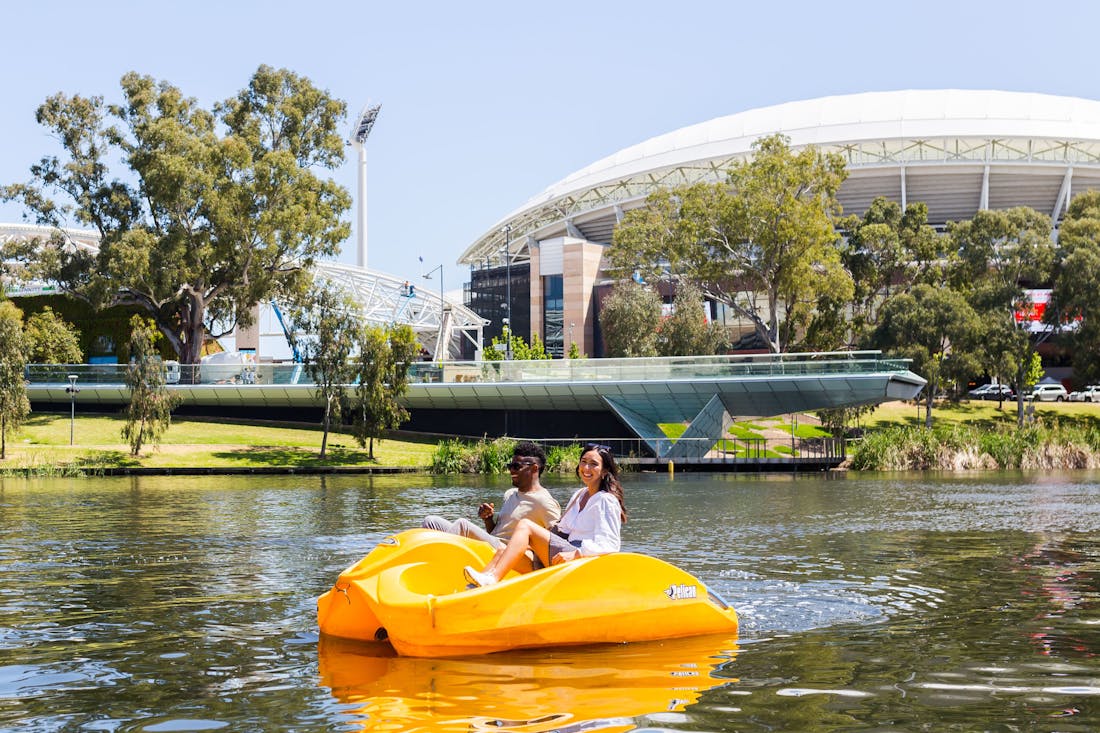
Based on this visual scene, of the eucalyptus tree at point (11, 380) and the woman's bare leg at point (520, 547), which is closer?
the woman's bare leg at point (520, 547)

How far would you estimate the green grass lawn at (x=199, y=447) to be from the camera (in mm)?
43875

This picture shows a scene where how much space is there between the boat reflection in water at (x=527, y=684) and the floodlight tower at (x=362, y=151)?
10736 cm

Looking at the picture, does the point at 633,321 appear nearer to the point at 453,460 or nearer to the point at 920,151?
the point at 453,460

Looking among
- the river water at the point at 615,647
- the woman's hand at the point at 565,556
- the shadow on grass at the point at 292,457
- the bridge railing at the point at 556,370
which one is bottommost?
the shadow on grass at the point at 292,457

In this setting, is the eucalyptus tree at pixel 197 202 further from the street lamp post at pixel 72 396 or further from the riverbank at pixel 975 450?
the riverbank at pixel 975 450

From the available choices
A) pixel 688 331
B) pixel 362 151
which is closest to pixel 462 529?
pixel 688 331

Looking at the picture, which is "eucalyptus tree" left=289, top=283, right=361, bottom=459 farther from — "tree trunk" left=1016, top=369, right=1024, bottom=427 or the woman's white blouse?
the woman's white blouse

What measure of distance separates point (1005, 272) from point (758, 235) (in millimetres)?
17983

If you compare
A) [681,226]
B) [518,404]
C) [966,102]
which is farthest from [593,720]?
[966,102]

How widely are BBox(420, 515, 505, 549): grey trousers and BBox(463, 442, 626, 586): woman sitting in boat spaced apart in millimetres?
524

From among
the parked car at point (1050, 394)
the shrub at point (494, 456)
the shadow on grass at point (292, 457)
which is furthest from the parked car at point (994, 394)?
the shadow on grass at point (292, 457)

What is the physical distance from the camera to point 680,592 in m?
10.7

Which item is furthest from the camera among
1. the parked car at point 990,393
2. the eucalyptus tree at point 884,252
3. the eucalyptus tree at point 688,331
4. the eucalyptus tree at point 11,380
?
the parked car at point 990,393

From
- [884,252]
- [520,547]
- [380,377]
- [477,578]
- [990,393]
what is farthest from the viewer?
[990,393]
